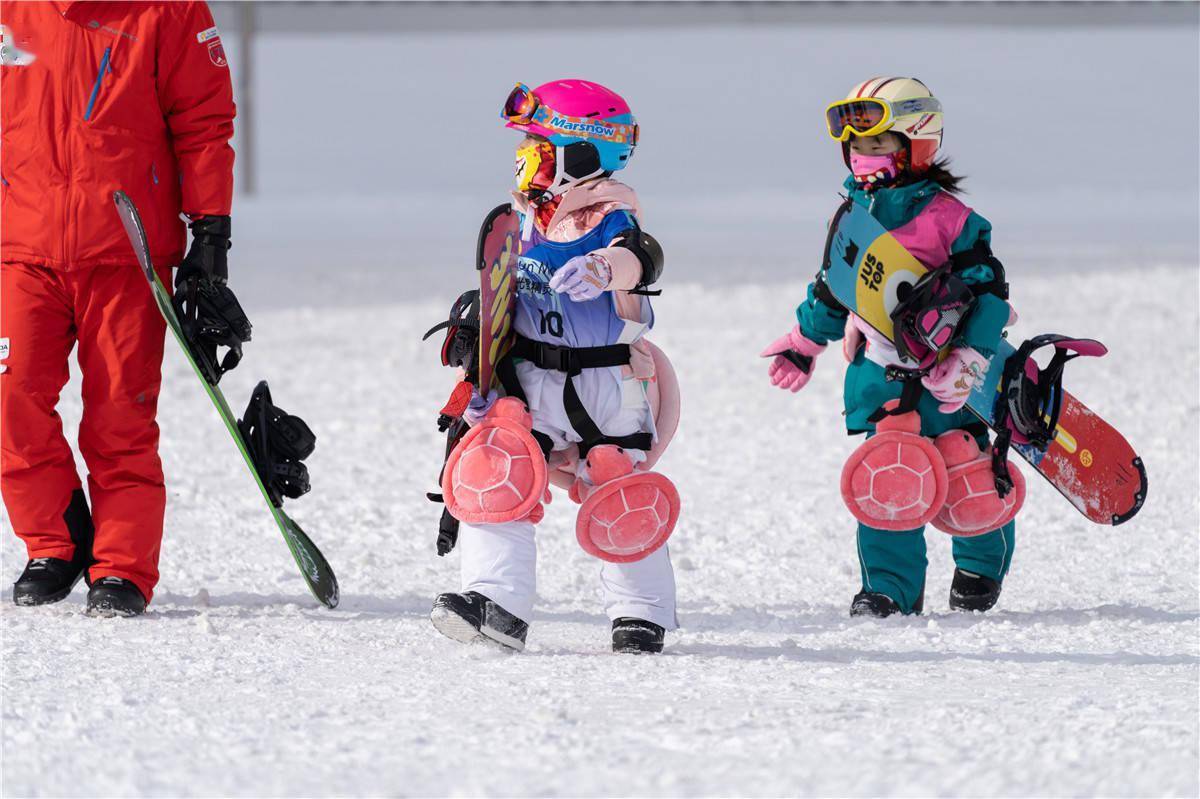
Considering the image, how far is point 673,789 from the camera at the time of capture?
292 cm

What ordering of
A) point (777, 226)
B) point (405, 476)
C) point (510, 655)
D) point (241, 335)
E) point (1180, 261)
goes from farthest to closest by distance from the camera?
point (777, 226)
point (1180, 261)
point (405, 476)
point (241, 335)
point (510, 655)

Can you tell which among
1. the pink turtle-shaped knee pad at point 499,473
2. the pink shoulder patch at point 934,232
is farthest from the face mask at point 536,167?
the pink shoulder patch at point 934,232

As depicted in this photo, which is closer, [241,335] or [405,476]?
[241,335]

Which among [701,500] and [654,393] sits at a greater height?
[654,393]

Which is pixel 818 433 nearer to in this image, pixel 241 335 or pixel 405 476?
pixel 405 476

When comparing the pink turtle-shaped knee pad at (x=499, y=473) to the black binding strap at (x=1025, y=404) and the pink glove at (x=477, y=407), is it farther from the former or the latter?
the black binding strap at (x=1025, y=404)

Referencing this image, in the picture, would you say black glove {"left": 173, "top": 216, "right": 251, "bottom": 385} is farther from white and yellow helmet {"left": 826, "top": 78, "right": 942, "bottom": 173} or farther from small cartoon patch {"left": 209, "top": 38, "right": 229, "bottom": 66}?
white and yellow helmet {"left": 826, "top": 78, "right": 942, "bottom": 173}

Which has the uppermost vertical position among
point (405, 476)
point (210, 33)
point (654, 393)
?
point (210, 33)

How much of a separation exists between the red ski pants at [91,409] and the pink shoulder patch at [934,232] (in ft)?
7.11

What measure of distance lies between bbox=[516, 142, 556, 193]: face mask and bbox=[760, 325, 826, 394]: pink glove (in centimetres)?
109

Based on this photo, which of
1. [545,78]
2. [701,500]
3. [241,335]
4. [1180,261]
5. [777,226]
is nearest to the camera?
[241,335]

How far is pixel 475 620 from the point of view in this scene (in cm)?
411

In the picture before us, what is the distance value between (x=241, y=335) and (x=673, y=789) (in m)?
2.29

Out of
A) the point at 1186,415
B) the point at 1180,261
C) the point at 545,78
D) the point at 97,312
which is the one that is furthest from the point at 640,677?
the point at 545,78
